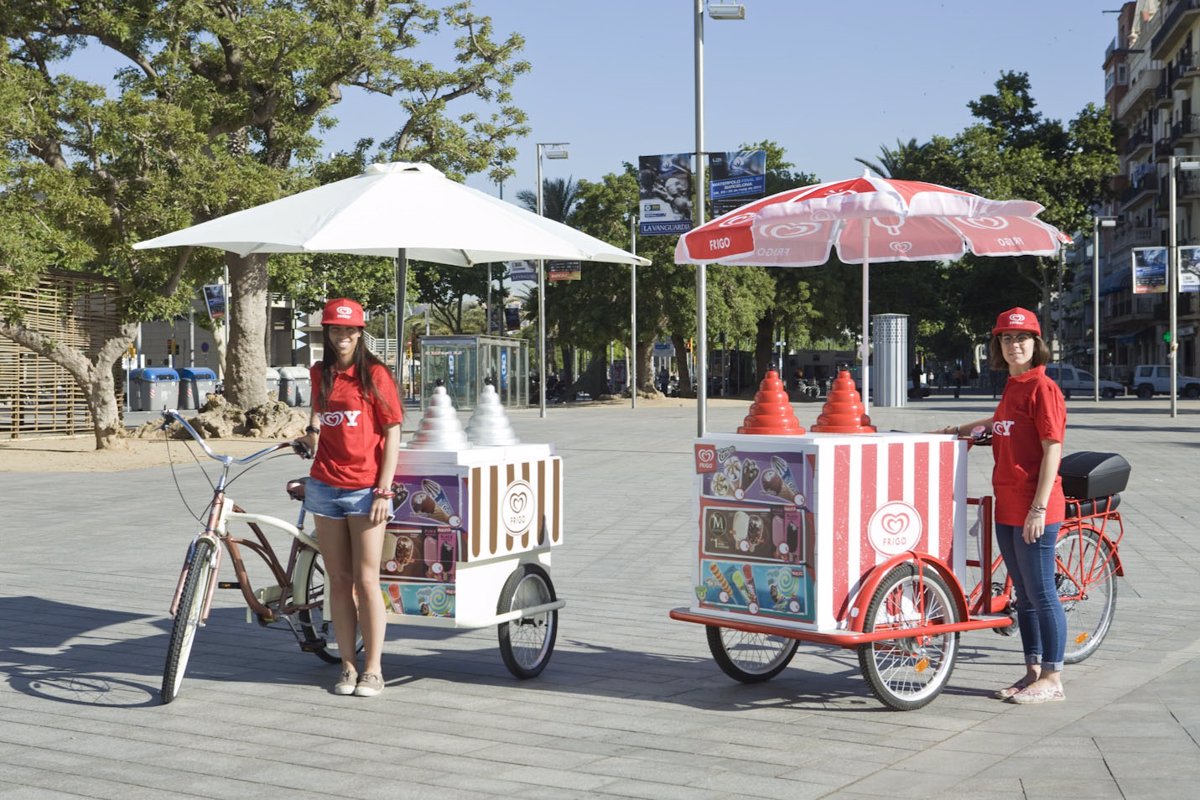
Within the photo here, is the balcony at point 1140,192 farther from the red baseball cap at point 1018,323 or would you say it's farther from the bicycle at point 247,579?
the bicycle at point 247,579

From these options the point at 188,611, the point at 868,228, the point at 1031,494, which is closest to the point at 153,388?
the point at 868,228

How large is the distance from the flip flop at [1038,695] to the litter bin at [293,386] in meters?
51.0

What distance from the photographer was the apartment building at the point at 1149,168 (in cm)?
7142

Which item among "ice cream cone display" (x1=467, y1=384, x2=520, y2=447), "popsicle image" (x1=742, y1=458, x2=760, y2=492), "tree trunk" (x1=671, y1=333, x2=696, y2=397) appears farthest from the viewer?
"tree trunk" (x1=671, y1=333, x2=696, y2=397)

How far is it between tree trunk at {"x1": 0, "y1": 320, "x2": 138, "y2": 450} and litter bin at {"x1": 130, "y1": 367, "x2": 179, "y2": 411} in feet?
91.8

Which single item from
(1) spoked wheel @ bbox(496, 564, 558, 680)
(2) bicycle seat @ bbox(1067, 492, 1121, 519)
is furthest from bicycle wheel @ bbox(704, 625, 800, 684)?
(2) bicycle seat @ bbox(1067, 492, 1121, 519)

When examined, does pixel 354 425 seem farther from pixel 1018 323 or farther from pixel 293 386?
pixel 293 386

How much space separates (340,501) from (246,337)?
785 inches

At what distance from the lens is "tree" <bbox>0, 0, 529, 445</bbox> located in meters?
21.5

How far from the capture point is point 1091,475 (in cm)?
666

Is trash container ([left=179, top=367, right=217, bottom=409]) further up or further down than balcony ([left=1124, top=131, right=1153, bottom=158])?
further down

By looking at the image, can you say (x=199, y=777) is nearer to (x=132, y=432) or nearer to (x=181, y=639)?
(x=181, y=639)

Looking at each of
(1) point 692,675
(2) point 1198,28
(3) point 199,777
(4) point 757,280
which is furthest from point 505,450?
(2) point 1198,28

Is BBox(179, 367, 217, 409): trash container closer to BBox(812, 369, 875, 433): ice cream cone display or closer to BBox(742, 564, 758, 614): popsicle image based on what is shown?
BBox(812, 369, 875, 433): ice cream cone display
